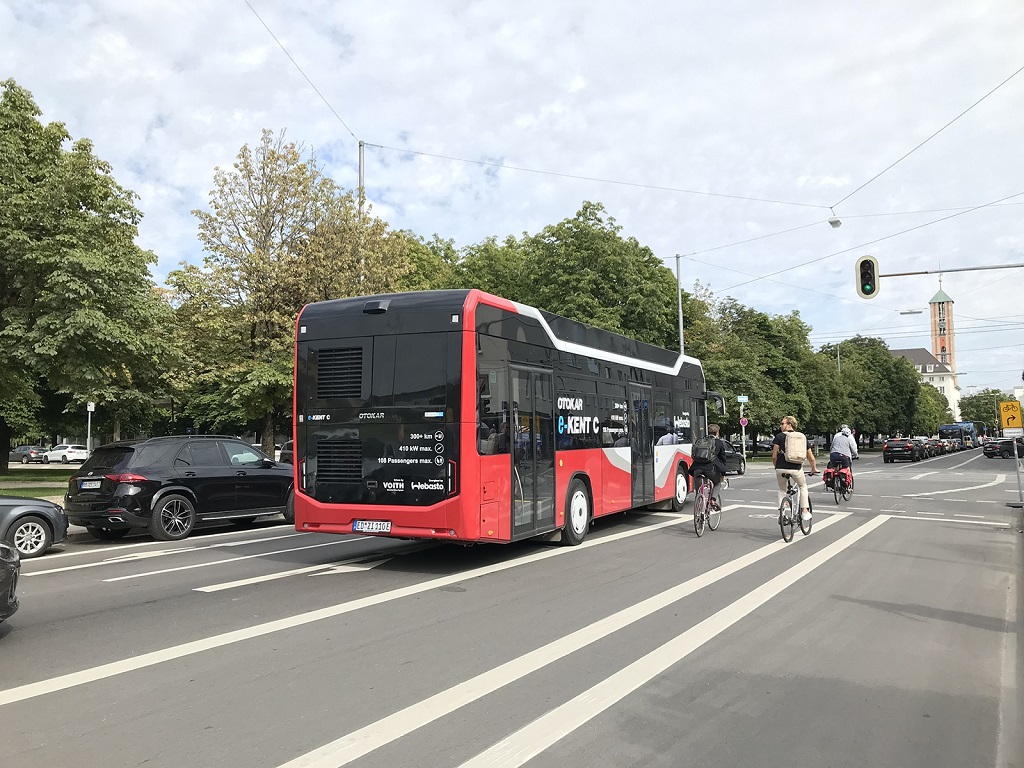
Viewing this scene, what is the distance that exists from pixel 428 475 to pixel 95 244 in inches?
691

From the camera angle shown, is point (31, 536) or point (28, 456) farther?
point (28, 456)

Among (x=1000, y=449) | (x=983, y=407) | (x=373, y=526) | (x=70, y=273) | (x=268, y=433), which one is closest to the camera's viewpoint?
(x=373, y=526)

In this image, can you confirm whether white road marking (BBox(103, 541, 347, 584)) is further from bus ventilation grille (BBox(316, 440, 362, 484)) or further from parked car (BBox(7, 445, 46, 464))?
parked car (BBox(7, 445, 46, 464))

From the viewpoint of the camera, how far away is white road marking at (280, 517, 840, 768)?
3887mm

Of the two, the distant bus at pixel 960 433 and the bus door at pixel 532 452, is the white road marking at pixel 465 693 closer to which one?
the bus door at pixel 532 452

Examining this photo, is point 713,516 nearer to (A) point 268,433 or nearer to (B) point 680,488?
(B) point 680,488

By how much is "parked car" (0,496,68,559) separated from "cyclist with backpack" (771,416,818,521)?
10537 millimetres

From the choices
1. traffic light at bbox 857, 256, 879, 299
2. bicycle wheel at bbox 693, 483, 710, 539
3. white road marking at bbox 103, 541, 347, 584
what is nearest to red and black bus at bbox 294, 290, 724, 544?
white road marking at bbox 103, 541, 347, 584

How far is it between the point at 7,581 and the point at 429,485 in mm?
4229

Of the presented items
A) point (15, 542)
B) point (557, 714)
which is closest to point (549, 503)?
point (557, 714)

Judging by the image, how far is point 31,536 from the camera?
10.5m

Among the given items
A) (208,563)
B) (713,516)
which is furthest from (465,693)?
(713,516)

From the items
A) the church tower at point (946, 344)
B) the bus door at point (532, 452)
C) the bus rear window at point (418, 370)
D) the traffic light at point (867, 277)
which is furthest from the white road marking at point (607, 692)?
the church tower at point (946, 344)

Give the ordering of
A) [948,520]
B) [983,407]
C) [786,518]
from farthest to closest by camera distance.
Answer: [983,407] → [948,520] → [786,518]
